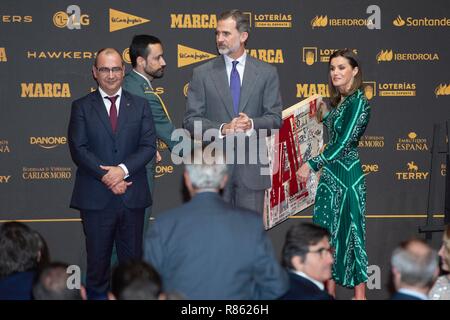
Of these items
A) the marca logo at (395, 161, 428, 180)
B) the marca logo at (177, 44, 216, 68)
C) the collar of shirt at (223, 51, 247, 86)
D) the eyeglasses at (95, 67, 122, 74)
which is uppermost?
the marca logo at (177, 44, 216, 68)

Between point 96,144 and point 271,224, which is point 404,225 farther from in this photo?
point 96,144

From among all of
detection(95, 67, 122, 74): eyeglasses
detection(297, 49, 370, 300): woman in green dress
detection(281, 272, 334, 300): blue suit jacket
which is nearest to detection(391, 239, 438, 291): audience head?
detection(281, 272, 334, 300): blue suit jacket

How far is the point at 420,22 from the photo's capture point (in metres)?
7.07

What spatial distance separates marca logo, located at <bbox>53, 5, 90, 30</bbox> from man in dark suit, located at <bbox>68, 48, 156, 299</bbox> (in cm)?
89

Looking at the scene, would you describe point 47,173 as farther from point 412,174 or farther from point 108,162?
point 412,174

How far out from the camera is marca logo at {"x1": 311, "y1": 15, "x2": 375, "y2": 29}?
7.02 m

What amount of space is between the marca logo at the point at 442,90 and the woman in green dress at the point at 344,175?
1230 millimetres

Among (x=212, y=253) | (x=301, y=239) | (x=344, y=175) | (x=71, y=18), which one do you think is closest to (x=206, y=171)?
(x=212, y=253)

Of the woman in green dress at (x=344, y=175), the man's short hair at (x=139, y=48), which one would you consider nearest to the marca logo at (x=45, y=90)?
the man's short hair at (x=139, y=48)

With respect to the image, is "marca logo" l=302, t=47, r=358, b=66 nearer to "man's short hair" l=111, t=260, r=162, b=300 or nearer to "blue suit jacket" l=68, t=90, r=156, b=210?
"blue suit jacket" l=68, t=90, r=156, b=210

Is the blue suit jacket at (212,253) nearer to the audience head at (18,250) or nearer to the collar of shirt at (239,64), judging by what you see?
the audience head at (18,250)

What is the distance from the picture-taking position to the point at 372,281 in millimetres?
7215

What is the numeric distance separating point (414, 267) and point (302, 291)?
0.57 meters

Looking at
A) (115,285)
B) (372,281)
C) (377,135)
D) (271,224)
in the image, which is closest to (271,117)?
(271,224)
